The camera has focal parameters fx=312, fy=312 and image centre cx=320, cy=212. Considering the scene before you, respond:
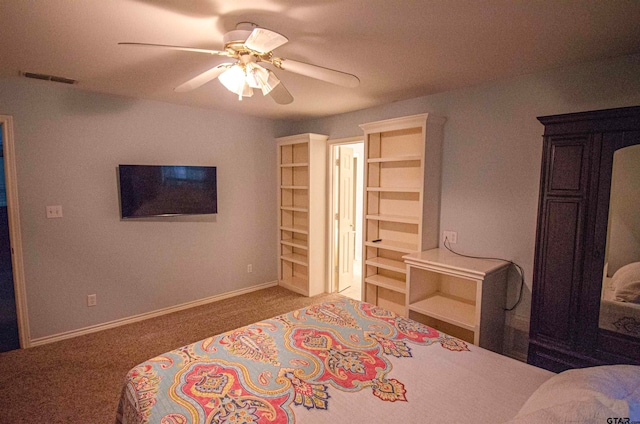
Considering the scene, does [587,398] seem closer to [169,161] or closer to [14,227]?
[169,161]

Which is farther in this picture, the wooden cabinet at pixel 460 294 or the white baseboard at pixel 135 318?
the white baseboard at pixel 135 318

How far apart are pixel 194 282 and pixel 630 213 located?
400 centimetres

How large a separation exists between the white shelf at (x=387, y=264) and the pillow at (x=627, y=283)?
5.22 ft

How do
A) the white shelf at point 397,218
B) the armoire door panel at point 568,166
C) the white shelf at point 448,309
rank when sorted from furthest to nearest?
the white shelf at point 397,218 → the white shelf at point 448,309 → the armoire door panel at point 568,166

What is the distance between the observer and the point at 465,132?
9.48 ft

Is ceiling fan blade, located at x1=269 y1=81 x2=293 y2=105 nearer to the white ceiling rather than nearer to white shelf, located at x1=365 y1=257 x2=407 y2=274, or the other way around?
the white ceiling

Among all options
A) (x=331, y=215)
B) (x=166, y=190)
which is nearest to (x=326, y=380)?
(x=166, y=190)

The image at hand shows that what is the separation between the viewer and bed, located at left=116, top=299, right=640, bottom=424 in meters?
1.21

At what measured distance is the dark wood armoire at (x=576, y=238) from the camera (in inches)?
71.9

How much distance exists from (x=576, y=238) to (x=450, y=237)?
45.5 inches

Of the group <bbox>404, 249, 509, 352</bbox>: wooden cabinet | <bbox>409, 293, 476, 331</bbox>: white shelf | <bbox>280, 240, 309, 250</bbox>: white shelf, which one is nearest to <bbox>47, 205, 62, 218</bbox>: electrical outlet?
<bbox>280, 240, 309, 250</bbox>: white shelf

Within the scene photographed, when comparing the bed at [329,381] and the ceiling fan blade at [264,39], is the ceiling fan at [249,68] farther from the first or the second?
the bed at [329,381]

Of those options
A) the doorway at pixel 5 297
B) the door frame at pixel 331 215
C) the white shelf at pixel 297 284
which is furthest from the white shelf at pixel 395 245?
the doorway at pixel 5 297

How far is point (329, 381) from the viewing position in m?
1.42
